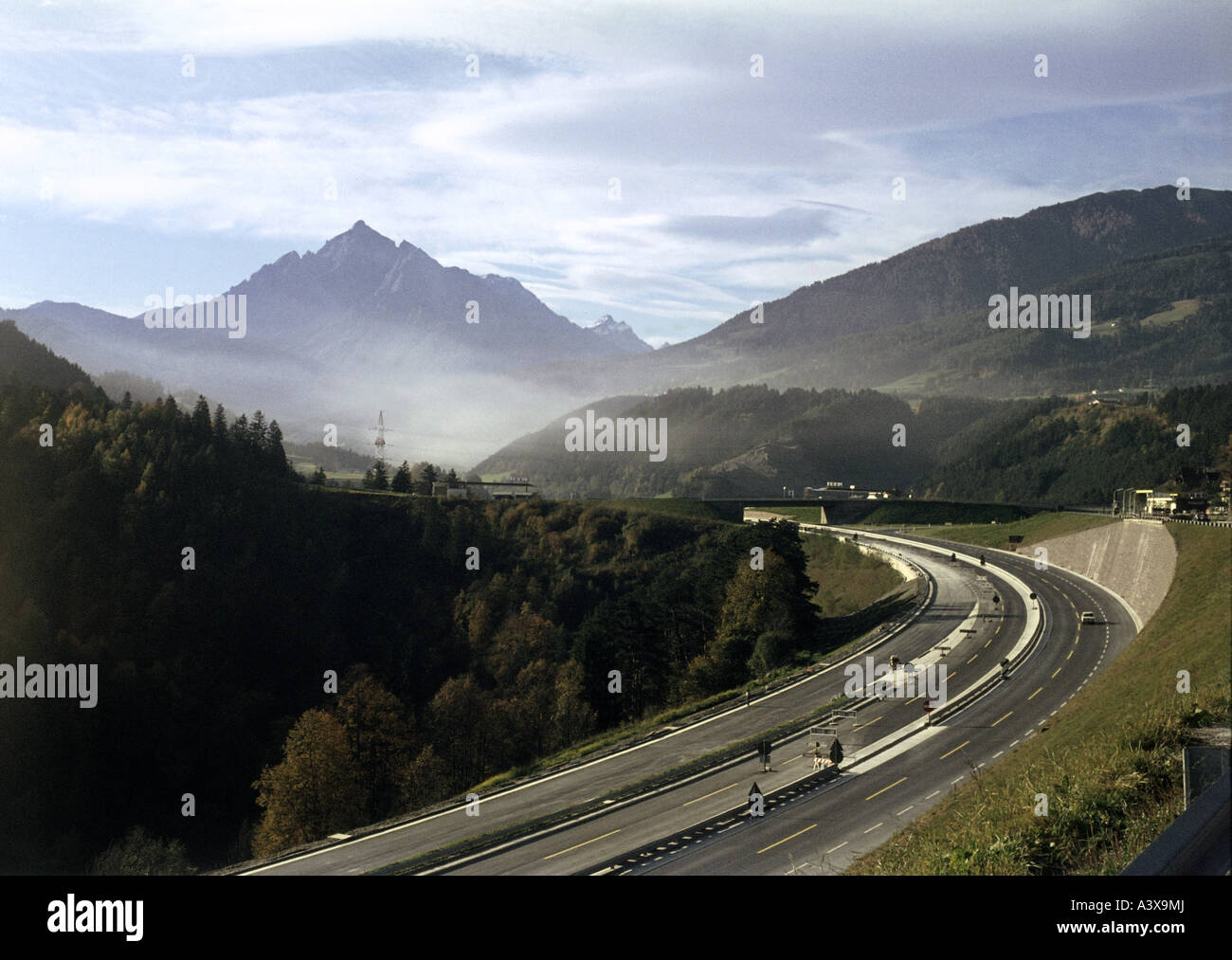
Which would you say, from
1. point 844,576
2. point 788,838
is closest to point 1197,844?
point 788,838

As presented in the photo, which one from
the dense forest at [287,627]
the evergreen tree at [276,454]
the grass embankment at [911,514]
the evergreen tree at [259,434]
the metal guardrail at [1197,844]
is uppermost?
the evergreen tree at [259,434]

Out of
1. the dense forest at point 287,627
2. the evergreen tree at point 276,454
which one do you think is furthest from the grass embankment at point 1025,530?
the evergreen tree at point 276,454

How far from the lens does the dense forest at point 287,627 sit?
95875mm

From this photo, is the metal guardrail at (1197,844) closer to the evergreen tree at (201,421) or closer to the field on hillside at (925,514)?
the field on hillside at (925,514)

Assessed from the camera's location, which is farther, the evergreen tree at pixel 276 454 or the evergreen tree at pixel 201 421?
the evergreen tree at pixel 276 454

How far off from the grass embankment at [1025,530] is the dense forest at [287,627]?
4051cm

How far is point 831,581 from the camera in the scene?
139 m

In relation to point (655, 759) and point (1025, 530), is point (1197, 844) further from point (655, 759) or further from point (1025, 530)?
point (1025, 530)

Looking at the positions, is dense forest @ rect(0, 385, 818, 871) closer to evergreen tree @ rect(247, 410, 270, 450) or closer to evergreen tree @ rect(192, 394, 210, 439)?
evergreen tree @ rect(192, 394, 210, 439)

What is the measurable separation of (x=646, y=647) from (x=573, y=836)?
203ft

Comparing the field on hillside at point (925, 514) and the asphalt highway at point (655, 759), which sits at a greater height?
the field on hillside at point (925, 514)

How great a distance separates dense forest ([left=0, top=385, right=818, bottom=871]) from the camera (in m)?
95.9
